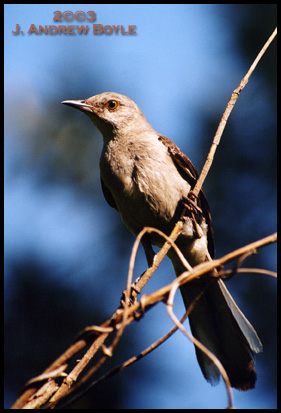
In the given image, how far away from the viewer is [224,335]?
3365 mm

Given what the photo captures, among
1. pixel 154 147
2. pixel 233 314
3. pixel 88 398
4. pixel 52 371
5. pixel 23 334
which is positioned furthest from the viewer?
pixel 23 334

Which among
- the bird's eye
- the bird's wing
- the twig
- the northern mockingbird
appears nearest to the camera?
the twig

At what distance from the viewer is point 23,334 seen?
5777 mm

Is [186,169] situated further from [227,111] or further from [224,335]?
[227,111]

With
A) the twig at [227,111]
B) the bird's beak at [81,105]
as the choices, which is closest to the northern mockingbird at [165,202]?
the bird's beak at [81,105]

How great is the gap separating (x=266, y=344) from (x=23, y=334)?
117 inches

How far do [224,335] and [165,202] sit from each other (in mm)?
1103

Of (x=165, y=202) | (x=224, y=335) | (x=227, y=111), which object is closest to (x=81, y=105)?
(x=165, y=202)

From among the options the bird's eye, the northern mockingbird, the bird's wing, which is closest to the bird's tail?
the northern mockingbird

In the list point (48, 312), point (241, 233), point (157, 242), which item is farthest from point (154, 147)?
point (48, 312)

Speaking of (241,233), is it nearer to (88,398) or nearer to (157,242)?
(157,242)

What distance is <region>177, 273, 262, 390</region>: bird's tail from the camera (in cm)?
296

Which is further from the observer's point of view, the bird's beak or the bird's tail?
the bird's beak

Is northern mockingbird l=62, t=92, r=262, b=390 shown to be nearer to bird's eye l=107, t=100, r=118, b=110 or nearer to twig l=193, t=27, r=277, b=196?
bird's eye l=107, t=100, r=118, b=110
